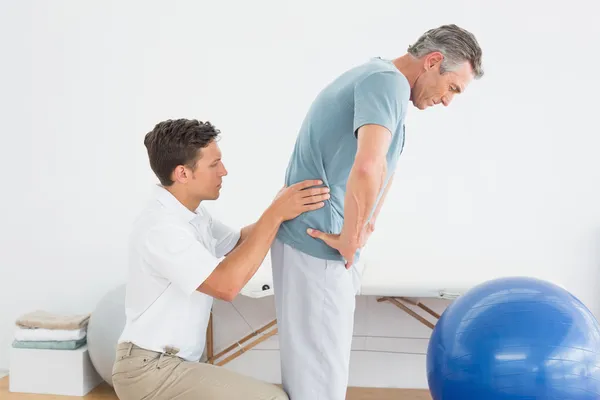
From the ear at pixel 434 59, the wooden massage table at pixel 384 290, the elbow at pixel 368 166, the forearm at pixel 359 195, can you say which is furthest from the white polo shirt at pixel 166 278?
the wooden massage table at pixel 384 290

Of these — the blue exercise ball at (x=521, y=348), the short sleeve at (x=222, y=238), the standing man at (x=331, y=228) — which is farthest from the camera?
the short sleeve at (x=222, y=238)

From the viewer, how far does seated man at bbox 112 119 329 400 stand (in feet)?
6.45

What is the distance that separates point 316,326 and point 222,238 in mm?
615

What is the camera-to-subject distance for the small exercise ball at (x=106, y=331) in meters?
3.35

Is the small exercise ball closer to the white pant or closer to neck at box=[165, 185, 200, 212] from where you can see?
neck at box=[165, 185, 200, 212]

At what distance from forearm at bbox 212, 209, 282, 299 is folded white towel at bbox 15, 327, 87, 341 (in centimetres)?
181

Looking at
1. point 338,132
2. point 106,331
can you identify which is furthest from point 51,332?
point 338,132

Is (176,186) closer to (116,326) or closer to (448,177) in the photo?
(116,326)

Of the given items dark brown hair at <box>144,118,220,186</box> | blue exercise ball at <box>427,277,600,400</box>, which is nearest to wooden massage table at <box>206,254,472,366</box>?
blue exercise ball at <box>427,277,600,400</box>

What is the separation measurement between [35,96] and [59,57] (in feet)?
0.85

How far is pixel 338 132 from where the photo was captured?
6.05 feet

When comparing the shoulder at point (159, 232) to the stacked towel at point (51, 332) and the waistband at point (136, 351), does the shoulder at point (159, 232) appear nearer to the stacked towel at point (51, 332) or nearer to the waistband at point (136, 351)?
the waistband at point (136, 351)

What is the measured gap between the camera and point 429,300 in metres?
3.62

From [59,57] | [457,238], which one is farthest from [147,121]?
[457,238]
